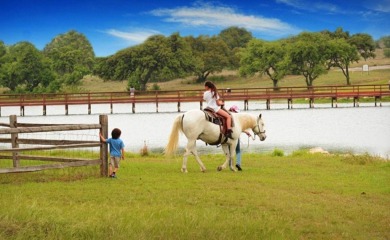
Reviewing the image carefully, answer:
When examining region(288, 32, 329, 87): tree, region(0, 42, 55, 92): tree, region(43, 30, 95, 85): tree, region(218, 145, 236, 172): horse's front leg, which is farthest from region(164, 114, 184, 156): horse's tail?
region(43, 30, 95, 85): tree

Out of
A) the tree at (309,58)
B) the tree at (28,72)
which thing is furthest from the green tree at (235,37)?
the tree at (28,72)

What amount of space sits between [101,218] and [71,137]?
24.5 metres

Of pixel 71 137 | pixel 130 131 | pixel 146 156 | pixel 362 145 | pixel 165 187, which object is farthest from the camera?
pixel 130 131

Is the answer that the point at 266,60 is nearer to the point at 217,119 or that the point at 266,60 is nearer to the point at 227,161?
the point at 227,161

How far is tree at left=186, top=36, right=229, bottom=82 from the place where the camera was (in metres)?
121

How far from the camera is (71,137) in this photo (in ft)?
106

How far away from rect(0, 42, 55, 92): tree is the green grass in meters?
92.0

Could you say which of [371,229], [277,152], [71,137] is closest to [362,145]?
[277,152]

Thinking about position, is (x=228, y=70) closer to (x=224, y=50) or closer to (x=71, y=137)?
(x=224, y=50)

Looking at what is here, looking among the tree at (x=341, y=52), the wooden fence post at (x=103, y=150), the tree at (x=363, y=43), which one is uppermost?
the tree at (x=363, y=43)

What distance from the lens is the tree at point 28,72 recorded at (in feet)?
338

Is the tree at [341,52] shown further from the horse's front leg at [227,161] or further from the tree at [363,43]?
the horse's front leg at [227,161]

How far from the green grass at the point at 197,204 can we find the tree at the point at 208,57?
102 m

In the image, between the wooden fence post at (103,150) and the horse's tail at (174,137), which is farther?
the horse's tail at (174,137)
